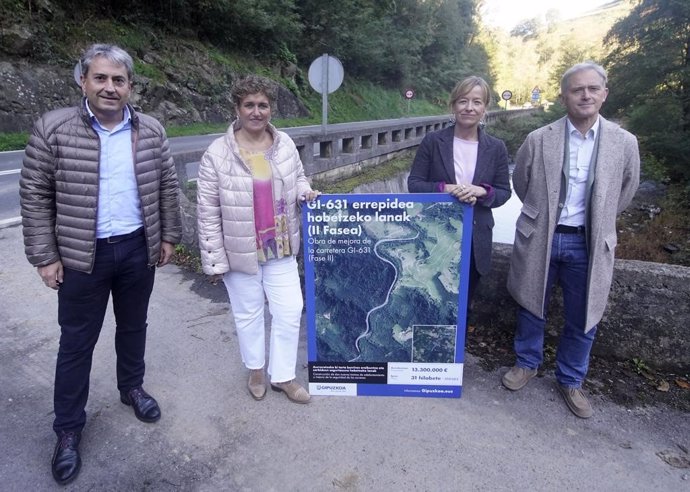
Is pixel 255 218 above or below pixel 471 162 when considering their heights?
below

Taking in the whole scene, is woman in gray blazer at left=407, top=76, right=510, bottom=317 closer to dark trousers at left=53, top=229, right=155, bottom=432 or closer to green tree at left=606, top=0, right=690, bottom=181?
dark trousers at left=53, top=229, right=155, bottom=432

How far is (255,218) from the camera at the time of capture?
2.57 meters

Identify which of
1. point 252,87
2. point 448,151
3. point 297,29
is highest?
point 297,29

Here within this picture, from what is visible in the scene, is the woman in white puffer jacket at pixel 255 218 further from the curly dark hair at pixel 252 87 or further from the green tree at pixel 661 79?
the green tree at pixel 661 79

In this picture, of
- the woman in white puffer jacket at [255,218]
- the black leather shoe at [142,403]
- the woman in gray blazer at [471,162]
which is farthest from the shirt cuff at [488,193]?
the black leather shoe at [142,403]

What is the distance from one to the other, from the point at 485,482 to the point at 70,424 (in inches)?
81.4

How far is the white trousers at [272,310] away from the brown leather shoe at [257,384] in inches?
2.0

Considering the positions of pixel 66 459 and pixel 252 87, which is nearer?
pixel 66 459

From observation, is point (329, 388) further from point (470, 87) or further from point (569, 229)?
point (470, 87)

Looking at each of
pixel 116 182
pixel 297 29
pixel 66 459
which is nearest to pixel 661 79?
pixel 116 182

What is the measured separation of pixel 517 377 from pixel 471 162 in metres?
1.39

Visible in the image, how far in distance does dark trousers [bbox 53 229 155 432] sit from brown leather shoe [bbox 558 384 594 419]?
252 centimetres

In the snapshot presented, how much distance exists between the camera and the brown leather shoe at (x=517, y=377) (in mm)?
2912

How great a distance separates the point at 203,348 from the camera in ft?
11.1
